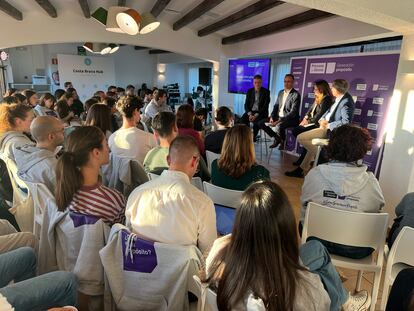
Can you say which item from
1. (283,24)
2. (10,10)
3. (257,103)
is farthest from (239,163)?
(10,10)

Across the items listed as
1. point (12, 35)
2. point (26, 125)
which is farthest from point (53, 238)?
point (12, 35)

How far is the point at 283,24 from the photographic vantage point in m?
5.48

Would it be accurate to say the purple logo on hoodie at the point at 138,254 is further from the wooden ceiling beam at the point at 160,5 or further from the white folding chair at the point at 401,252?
the wooden ceiling beam at the point at 160,5

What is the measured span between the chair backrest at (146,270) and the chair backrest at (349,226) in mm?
889

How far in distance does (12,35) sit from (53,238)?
635 centimetres

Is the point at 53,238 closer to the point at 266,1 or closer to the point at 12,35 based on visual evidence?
the point at 266,1

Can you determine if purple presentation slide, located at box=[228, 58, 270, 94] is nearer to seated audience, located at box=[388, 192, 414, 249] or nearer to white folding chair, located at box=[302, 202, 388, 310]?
seated audience, located at box=[388, 192, 414, 249]

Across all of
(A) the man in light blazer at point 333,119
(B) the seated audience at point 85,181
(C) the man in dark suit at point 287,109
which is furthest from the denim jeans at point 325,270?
(C) the man in dark suit at point 287,109

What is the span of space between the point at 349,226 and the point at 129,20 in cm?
312

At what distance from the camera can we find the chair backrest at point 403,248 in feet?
5.24

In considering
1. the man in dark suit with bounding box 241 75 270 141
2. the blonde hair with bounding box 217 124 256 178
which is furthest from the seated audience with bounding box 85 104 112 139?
the man in dark suit with bounding box 241 75 270 141

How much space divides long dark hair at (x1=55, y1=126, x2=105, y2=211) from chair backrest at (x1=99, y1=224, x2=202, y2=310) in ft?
1.31

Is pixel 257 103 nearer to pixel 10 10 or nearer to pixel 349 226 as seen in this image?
pixel 349 226

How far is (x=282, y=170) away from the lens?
5.54 m
